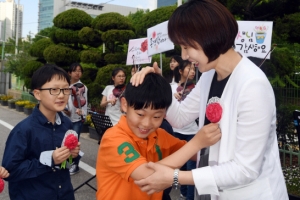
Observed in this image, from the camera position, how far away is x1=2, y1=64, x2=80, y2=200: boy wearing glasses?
7.42 feet

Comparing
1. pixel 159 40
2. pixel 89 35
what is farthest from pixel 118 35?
pixel 159 40

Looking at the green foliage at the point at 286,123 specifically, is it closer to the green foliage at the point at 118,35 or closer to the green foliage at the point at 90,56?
the green foliage at the point at 118,35

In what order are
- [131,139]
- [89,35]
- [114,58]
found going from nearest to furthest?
[131,139]
[114,58]
[89,35]

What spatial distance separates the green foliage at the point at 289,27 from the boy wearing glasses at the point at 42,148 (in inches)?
186

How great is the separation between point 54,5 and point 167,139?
80.7 metres

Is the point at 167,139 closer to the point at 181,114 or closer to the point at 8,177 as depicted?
the point at 181,114

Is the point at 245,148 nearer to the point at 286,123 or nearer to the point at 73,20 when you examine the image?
the point at 286,123

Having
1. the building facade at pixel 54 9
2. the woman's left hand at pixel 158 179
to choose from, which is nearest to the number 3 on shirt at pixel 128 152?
the woman's left hand at pixel 158 179

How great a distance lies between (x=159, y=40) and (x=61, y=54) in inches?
321

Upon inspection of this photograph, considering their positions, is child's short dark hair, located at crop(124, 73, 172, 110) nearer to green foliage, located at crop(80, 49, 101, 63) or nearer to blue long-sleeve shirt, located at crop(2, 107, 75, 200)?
blue long-sleeve shirt, located at crop(2, 107, 75, 200)

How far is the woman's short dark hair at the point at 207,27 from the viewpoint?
1.49 meters

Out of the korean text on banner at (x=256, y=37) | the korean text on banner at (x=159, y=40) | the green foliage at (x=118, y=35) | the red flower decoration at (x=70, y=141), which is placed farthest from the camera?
the green foliage at (x=118, y=35)

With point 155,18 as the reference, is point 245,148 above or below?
below

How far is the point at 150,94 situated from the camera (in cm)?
173
